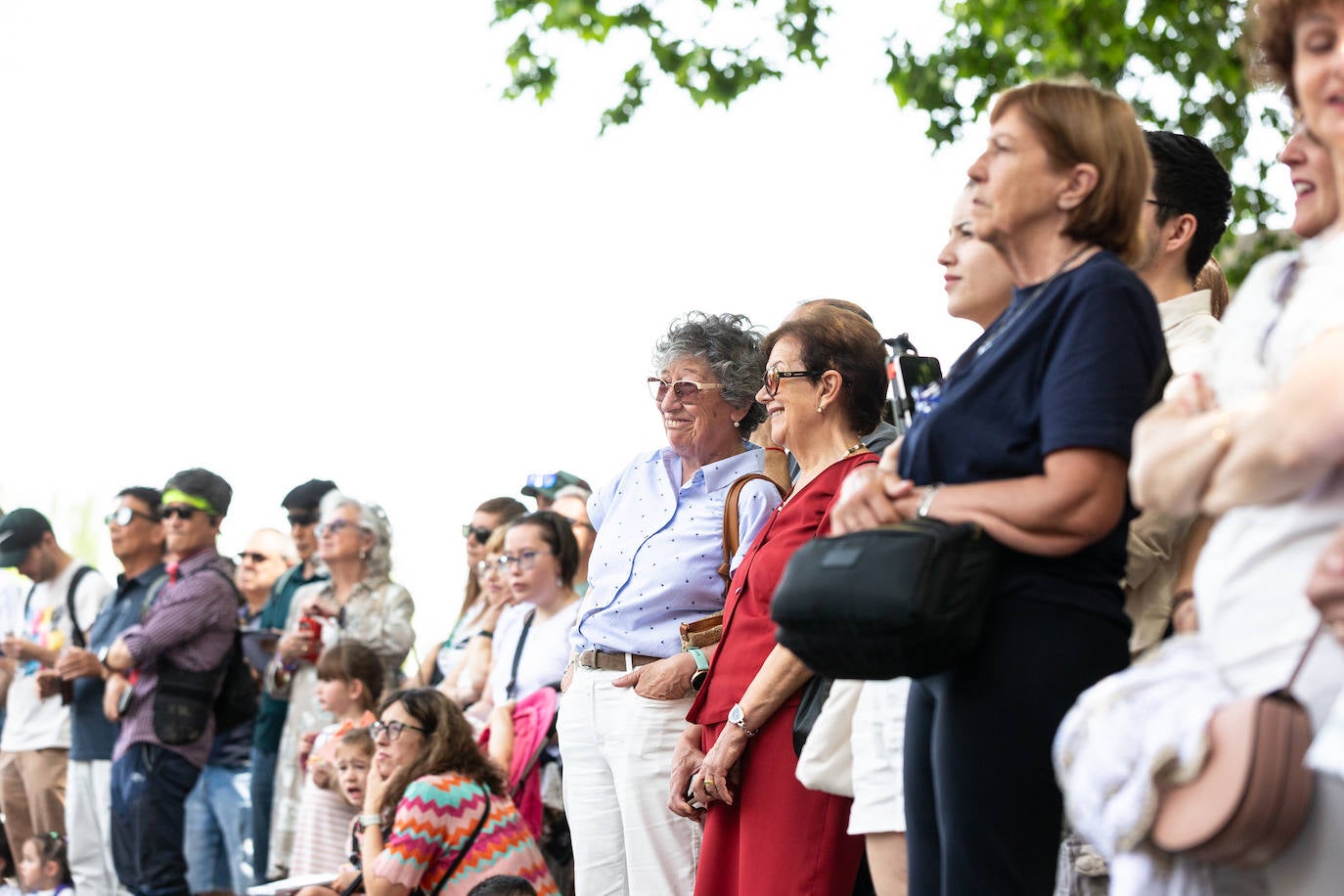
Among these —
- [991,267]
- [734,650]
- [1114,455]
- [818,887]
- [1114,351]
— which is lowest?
[818,887]

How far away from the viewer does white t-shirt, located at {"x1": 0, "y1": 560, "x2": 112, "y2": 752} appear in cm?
751

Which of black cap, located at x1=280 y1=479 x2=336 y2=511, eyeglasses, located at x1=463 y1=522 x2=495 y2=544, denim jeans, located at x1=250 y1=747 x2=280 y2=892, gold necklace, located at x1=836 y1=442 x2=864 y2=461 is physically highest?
black cap, located at x1=280 y1=479 x2=336 y2=511

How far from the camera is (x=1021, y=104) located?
2.26 meters

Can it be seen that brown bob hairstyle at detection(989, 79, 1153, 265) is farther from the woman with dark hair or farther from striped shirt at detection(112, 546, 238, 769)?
striped shirt at detection(112, 546, 238, 769)

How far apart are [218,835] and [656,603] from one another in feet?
12.6

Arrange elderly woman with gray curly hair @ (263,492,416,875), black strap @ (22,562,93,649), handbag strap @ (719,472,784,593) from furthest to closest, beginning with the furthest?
black strap @ (22,562,93,649) → elderly woman with gray curly hair @ (263,492,416,875) → handbag strap @ (719,472,784,593)

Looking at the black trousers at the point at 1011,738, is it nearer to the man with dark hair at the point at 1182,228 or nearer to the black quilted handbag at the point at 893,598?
the black quilted handbag at the point at 893,598

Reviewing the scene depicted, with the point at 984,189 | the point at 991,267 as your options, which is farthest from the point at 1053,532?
the point at 991,267

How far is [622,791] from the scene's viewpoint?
3.91 meters

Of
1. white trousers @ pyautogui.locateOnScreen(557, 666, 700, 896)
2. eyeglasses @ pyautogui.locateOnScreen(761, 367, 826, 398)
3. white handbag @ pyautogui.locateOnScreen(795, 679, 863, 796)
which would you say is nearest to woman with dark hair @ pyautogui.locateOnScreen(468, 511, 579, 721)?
white trousers @ pyautogui.locateOnScreen(557, 666, 700, 896)

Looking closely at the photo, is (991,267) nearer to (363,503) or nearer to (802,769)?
(802,769)

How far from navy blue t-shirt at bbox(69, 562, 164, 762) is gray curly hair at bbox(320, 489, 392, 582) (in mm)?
978

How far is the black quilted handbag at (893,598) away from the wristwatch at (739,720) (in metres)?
1.24

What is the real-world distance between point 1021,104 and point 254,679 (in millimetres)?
5670
